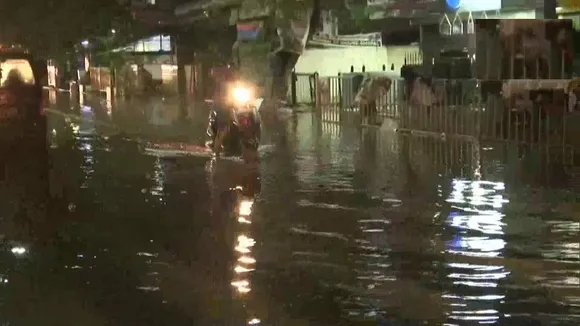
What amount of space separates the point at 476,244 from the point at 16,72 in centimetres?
1267

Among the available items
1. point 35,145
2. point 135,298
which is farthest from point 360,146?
point 135,298

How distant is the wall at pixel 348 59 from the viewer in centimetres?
3431

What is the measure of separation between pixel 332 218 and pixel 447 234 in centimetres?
162

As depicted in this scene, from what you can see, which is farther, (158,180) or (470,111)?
(470,111)

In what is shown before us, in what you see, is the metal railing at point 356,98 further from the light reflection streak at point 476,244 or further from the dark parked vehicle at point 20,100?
the light reflection streak at point 476,244

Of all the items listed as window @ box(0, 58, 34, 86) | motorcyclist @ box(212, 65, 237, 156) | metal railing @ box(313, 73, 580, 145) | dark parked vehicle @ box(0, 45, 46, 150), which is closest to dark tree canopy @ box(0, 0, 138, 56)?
metal railing @ box(313, 73, 580, 145)

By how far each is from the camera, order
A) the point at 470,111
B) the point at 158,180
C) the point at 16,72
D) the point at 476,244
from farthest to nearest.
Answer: the point at 470,111 < the point at 16,72 < the point at 158,180 < the point at 476,244

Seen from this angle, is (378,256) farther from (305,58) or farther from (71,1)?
(71,1)

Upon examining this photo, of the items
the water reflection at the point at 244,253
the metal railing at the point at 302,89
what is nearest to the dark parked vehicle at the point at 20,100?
the water reflection at the point at 244,253

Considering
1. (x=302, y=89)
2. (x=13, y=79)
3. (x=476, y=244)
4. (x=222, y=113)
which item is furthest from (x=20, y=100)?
(x=302, y=89)

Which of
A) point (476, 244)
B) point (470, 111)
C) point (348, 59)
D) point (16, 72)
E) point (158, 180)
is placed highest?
point (348, 59)

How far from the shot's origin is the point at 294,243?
30.6ft

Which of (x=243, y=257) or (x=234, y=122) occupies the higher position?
(x=234, y=122)

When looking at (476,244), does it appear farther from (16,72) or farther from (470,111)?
(16,72)
